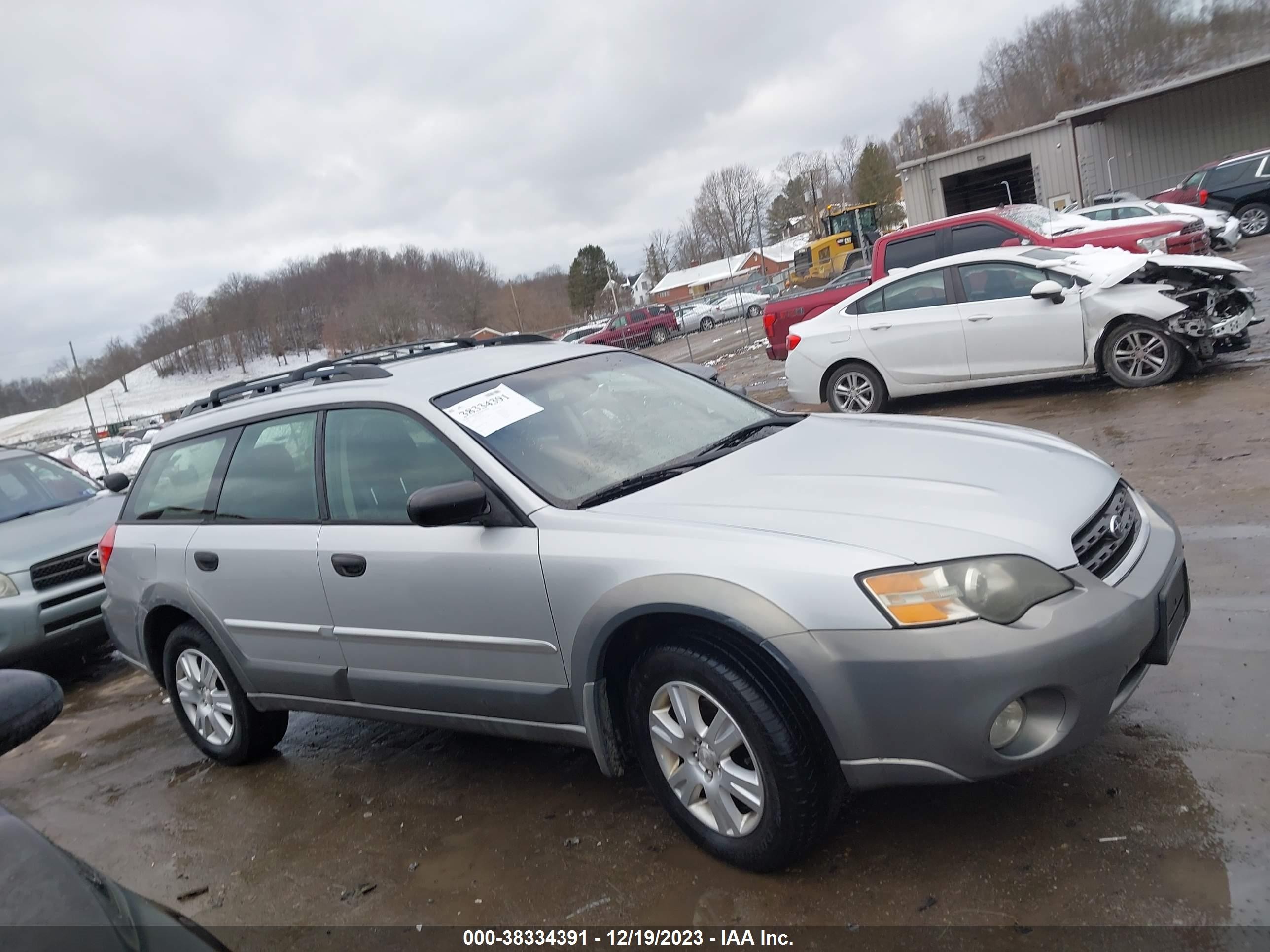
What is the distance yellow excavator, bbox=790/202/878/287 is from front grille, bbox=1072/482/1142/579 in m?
32.7

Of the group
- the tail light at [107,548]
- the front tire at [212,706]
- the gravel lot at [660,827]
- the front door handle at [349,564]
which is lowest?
the gravel lot at [660,827]

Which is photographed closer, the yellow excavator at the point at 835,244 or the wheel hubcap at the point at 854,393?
the wheel hubcap at the point at 854,393

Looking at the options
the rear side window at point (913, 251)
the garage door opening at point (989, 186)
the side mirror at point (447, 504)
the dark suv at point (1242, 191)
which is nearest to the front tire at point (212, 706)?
the side mirror at point (447, 504)

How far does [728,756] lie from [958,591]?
83cm

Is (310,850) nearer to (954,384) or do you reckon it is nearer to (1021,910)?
(1021,910)

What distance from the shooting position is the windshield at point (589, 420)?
3252 mm

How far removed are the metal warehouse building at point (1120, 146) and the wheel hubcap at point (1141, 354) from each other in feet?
90.0

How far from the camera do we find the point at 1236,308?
8.00m

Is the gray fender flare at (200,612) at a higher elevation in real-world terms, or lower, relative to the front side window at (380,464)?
lower

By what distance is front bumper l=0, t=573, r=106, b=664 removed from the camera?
616cm

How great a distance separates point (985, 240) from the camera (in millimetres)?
11422

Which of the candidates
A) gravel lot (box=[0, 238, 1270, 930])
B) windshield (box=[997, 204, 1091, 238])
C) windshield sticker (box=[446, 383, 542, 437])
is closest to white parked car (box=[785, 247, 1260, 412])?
gravel lot (box=[0, 238, 1270, 930])

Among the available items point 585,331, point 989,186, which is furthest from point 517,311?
point 989,186

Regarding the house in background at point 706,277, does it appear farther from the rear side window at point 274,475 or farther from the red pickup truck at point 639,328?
the rear side window at point 274,475
